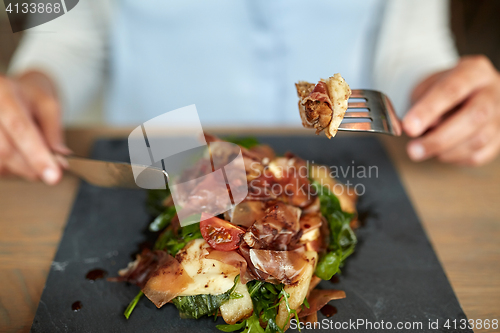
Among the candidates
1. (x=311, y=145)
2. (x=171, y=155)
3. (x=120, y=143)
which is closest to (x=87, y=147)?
(x=120, y=143)

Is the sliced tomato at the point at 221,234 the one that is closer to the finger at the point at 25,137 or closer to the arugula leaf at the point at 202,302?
the arugula leaf at the point at 202,302

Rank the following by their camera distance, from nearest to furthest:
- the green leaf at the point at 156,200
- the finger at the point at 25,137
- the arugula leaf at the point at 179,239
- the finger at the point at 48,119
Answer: the arugula leaf at the point at 179,239 < the finger at the point at 25,137 < the green leaf at the point at 156,200 < the finger at the point at 48,119

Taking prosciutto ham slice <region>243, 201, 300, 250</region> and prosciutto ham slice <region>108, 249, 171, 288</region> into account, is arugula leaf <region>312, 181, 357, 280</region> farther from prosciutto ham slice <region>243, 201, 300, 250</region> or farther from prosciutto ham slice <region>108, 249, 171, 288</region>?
prosciutto ham slice <region>108, 249, 171, 288</region>

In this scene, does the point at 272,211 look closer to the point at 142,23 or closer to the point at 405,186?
the point at 405,186

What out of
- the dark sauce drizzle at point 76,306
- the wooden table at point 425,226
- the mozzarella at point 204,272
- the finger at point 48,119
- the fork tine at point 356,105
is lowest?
the wooden table at point 425,226

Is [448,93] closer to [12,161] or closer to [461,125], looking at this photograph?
[461,125]

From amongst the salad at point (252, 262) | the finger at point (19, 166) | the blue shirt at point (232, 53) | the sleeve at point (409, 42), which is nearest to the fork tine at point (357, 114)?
the salad at point (252, 262)

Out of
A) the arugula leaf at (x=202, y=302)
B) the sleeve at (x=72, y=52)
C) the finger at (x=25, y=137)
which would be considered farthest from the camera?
the sleeve at (x=72, y=52)
